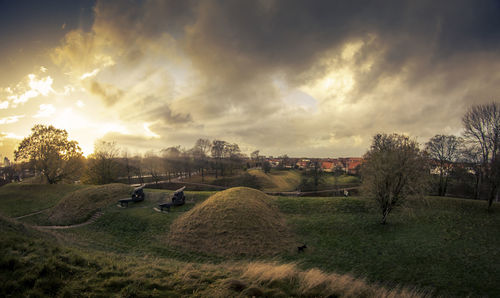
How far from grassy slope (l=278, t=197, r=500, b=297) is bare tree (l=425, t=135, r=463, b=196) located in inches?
481

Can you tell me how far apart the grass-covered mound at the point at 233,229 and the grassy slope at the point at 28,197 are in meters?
24.4

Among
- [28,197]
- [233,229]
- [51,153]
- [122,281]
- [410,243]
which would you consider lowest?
[28,197]

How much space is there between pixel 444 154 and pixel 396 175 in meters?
25.1

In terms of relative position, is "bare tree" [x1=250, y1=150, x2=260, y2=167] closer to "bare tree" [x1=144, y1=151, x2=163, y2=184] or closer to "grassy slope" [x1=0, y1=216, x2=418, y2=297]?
"bare tree" [x1=144, y1=151, x2=163, y2=184]

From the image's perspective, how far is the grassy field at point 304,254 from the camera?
5.84m

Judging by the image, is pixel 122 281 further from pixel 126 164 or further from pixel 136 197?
pixel 126 164

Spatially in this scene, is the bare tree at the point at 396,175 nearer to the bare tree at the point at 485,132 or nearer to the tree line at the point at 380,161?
the tree line at the point at 380,161

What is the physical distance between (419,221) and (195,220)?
72.5ft

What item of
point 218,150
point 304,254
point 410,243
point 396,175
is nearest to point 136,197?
point 304,254

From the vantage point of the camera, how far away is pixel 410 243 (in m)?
13.7

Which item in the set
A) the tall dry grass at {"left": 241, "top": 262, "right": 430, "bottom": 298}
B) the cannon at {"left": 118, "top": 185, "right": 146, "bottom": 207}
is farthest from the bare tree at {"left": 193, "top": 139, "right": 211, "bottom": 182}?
the tall dry grass at {"left": 241, "top": 262, "right": 430, "bottom": 298}

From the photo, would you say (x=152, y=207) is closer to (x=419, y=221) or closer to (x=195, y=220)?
(x=195, y=220)

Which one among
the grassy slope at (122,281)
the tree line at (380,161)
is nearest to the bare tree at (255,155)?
the tree line at (380,161)

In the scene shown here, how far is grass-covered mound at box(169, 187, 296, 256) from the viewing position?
14.3m
